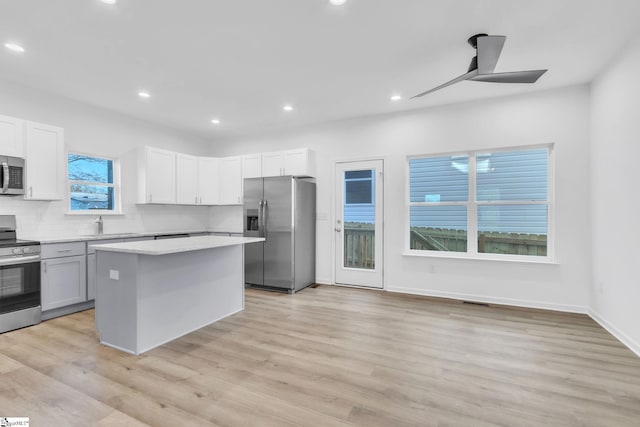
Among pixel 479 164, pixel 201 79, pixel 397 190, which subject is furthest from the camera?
pixel 397 190

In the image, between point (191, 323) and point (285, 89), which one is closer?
point (191, 323)

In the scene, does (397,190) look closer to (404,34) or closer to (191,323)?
(404,34)

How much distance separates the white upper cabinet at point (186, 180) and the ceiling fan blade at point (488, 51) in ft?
15.4

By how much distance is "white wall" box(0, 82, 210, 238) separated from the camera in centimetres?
379

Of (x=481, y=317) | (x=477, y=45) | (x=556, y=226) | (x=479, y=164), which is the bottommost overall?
(x=481, y=317)

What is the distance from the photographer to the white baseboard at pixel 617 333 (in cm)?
275

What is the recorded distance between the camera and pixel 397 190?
482cm

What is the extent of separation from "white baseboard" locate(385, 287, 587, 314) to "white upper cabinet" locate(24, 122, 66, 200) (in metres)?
4.69

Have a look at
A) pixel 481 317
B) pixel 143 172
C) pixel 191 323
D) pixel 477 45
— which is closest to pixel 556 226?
pixel 481 317

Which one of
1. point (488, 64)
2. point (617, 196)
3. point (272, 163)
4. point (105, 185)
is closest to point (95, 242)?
point (105, 185)

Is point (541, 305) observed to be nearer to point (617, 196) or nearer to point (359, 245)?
point (617, 196)

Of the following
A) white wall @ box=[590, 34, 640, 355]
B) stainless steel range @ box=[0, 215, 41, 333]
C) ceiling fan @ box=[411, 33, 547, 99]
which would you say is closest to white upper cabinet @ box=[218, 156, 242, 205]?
stainless steel range @ box=[0, 215, 41, 333]

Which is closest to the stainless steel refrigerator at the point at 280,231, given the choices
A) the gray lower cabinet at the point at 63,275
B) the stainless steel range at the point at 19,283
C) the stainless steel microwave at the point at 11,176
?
the gray lower cabinet at the point at 63,275

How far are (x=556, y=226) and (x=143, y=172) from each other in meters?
5.93
